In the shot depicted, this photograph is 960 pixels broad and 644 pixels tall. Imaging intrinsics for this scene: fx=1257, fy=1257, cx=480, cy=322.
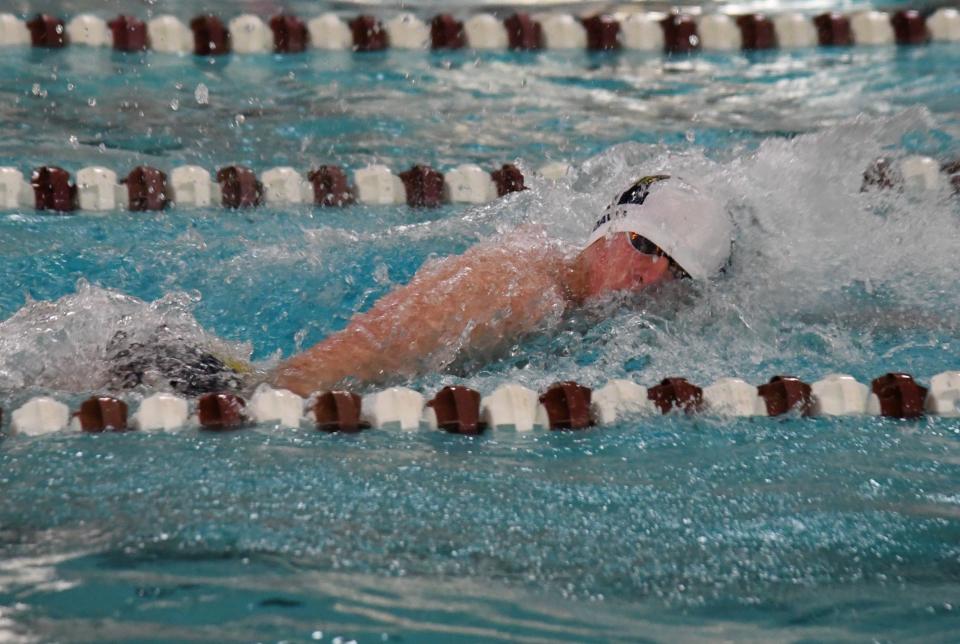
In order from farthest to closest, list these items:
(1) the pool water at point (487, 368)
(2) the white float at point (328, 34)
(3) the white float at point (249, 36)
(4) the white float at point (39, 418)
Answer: (2) the white float at point (328, 34) → (3) the white float at point (249, 36) → (4) the white float at point (39, 418) → (1) the pool water at point (487, 368)

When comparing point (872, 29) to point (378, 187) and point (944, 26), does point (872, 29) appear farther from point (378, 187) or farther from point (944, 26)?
point (378, 187)

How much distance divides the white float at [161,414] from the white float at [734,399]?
1.04 meters

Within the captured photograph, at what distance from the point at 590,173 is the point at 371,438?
5.76 feet

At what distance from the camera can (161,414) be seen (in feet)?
7.84

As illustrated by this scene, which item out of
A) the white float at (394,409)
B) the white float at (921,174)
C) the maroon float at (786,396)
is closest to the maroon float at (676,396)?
the maroon float at (786,396)

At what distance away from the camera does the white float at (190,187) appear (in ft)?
12.6

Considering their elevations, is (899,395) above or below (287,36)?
below

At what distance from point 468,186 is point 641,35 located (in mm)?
2054

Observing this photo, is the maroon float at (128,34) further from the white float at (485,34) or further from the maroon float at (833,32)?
the maroon float at (833,32)

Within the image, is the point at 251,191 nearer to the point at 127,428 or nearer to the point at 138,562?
the point at 127,428

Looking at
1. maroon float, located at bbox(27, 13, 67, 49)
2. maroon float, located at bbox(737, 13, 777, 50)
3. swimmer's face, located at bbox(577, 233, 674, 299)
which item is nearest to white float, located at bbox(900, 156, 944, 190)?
swimmer's face, located at bbox(577, 233, 674, 299)

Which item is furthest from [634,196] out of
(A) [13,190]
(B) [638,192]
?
(A) [13,190]

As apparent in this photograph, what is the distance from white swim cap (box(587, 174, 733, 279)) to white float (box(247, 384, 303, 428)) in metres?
0.96

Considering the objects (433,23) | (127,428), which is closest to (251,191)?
(127,428)
